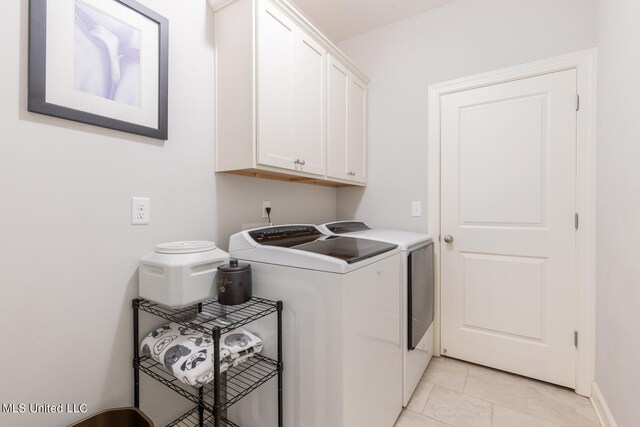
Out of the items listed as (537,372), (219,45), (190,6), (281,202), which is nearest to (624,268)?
(537,372)

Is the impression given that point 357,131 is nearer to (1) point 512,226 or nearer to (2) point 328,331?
(1) point 512,226

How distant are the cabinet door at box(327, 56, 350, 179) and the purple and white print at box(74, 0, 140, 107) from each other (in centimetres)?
118

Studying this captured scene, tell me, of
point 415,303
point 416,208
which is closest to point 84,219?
point 415,303

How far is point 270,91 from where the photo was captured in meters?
1.56

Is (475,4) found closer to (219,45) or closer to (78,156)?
(219,45)

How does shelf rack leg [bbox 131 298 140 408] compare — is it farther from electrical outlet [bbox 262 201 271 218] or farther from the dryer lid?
the dryer lid

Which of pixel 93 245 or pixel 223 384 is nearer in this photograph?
pixel 93 245

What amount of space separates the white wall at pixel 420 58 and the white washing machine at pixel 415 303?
1.53ft

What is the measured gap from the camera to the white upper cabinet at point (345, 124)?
2086mm

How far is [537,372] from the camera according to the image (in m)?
1.94

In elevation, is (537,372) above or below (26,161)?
below

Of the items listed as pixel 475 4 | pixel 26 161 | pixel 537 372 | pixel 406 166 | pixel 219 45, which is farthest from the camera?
pixel 406 166

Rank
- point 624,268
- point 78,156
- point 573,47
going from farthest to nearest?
point 573,47, point 624,268, point 78,156

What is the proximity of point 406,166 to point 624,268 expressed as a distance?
4.69 feet
